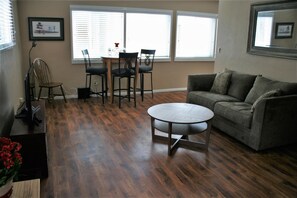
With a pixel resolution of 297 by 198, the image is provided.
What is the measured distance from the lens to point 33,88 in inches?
211

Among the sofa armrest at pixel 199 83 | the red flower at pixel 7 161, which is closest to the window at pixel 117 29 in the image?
the sofa armrest at pixel 199 83

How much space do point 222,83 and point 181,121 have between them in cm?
176

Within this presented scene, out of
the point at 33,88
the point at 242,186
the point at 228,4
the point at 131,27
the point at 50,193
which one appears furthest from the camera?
the point at 131,27

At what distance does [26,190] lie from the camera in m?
1.71

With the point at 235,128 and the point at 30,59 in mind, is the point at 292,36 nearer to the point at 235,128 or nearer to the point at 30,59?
the point at 235,128

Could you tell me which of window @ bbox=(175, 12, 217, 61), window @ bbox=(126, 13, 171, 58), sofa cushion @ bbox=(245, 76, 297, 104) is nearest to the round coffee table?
sofa cushion @ bbox=(245, 76, 297, 104)

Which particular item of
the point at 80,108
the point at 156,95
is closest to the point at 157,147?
the point at 80,108

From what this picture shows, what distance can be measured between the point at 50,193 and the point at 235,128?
2486mm

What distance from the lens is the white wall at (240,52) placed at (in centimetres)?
390

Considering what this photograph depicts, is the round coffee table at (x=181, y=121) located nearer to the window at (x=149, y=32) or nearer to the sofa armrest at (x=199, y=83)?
the sofa armrest at (x=199, y=83)

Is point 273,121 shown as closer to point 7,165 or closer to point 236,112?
point 236,112

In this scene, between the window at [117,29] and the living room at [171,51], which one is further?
the window at [117,29]

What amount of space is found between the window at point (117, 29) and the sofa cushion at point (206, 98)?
7.48 ft

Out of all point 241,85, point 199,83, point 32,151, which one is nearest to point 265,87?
point 241,85
